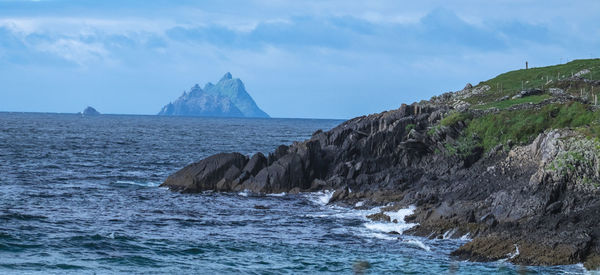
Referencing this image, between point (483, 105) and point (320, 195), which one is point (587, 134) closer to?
point (320, 195)

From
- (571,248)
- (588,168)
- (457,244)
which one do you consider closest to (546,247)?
(571,248)

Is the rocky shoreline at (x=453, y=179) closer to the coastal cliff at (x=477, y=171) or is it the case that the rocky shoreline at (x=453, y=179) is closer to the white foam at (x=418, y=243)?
the coastal cliff at (x=477, y=171)

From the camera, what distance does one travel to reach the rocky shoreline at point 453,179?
93.8ft

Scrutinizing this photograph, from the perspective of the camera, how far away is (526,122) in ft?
151

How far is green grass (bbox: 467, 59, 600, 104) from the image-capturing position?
215 ft

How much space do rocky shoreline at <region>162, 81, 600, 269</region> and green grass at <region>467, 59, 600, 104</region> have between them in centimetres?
1306

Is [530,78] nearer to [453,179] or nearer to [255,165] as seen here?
[453,179]

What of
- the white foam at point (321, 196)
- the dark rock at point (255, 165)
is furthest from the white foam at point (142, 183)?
the white foam at point (321, 196)

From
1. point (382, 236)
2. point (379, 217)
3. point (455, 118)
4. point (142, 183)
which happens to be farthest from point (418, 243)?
point (142, 183)

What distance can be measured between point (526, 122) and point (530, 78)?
1277 inches

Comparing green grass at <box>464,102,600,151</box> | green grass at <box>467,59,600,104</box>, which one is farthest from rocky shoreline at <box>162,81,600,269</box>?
green grass at <box>467,59,600,104</box>

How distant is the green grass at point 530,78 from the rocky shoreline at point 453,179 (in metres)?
13.1

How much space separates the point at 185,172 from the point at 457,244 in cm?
2934

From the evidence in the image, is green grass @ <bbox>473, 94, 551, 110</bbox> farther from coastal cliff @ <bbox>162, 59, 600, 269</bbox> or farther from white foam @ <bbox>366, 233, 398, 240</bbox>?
white foam @ <bbox>366, 233, 398, 240</bbox>
